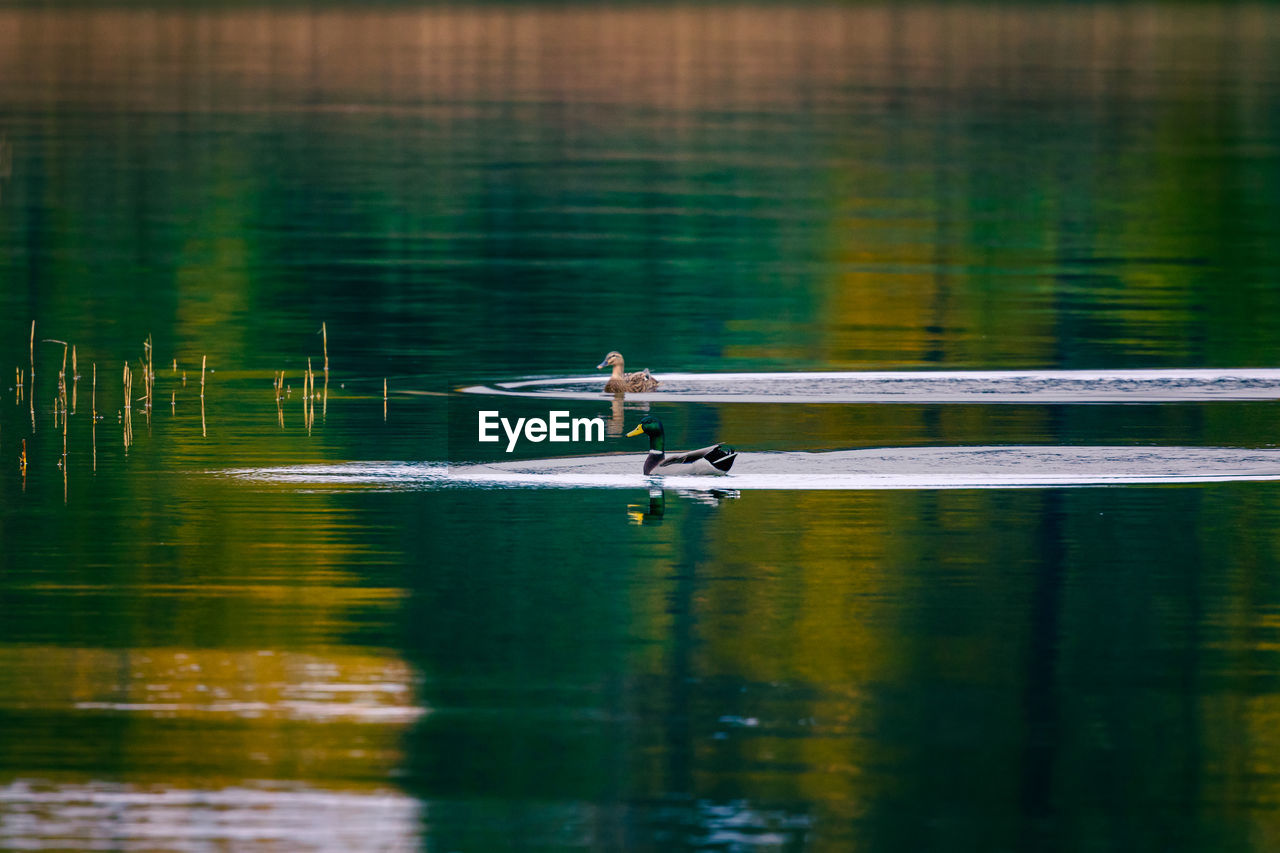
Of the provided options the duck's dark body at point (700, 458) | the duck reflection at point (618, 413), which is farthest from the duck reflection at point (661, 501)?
the duck reflection at point (618, 413)

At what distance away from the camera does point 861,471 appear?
19.1 meters

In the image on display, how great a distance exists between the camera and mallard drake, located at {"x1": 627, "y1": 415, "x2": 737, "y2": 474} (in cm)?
1855

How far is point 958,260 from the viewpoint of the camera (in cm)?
3769

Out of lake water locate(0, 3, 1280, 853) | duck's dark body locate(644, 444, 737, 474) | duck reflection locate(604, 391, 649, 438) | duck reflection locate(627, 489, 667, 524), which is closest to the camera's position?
lake water locate(0, 3, 1280, 853)

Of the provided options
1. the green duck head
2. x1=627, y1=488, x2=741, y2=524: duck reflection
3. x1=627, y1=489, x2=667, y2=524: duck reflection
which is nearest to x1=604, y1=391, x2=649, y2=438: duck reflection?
the green duck head

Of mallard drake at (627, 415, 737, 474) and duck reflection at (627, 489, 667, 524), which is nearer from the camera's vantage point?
duck reflection at (627, 489, 667, 524)

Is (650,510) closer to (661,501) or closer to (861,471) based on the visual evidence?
(661,501)

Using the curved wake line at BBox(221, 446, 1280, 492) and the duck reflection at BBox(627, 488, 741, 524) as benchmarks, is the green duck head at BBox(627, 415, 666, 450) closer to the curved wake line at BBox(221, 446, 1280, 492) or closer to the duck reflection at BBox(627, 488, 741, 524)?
the curved wake line at BBox(221, 446, 1280, 492)

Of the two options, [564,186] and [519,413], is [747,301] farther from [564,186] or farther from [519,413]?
[564,186]

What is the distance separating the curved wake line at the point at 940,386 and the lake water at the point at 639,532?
0.31 feet

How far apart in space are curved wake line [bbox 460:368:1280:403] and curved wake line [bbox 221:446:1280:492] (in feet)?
10.5

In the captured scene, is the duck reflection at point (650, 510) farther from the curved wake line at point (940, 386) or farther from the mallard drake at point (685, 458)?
the curved wake line at point (940, 386)

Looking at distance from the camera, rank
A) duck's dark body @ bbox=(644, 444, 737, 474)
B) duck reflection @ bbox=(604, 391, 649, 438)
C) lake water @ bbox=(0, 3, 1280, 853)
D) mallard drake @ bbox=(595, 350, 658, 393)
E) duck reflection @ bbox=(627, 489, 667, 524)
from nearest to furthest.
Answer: lake water @ bbox=(0, 3, 1280, 853)
duck reflection @ bbox=(627, 489, 667, 524)
duck's dark body @ bbox=(644, 444, 737, 474)
duck reflection @ bbox=(604, 391, 649, 438)
mallard drake @ bbox=(595, 350, 658, 393)

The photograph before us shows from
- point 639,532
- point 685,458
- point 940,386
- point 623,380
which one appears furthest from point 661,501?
point 940,386
